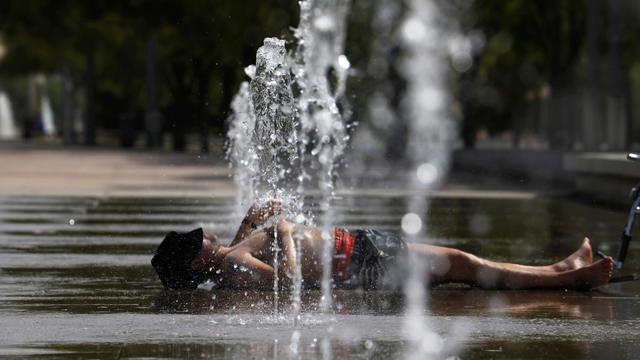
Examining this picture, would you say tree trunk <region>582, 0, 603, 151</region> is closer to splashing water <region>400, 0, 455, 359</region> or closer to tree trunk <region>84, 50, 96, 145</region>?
splashing water <region>400, 0, 455, 359</region>

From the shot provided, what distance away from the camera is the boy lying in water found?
10055 millimetres

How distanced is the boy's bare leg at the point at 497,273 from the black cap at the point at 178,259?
1.31 metres

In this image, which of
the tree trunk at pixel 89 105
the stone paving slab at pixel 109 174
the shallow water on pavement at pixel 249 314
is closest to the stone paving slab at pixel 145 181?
the stone paving slab at pixel 109 174

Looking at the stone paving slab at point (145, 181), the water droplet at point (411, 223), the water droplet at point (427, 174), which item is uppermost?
the water droplet at point (411, 223)

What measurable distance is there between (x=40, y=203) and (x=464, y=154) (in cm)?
2124

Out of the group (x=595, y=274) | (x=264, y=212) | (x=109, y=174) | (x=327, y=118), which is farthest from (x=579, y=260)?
(x=109, y=174)

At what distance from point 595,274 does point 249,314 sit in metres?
2.38

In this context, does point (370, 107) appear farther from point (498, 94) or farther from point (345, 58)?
point (345, 58)

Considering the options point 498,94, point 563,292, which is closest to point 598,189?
point 563,292

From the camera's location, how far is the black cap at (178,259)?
32.9ft

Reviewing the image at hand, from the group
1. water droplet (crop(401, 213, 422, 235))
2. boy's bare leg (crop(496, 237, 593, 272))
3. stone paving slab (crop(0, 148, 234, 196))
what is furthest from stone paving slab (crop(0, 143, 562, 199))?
boy's bare leg (crop(496, 237, 593, 272))

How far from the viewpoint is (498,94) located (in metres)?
62.7

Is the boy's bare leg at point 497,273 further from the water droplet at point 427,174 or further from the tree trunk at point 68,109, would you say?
the tree trunk at point 68,109

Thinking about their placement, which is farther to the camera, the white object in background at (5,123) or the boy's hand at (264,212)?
the white object in background at (5,123)
